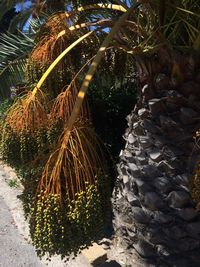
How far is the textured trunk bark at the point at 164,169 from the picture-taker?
3441 mm

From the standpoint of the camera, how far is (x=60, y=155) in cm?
314

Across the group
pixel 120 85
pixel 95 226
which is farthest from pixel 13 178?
pixel 95 226

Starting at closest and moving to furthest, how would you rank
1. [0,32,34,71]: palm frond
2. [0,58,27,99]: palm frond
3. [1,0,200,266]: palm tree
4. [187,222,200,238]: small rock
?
[1,0,200,266]: palm tree → [187,222,200,238]: small rock → [0,58,27,99]: palm frond → [0,32,34,71]: palm frond

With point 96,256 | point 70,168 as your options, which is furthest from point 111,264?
point 70,168

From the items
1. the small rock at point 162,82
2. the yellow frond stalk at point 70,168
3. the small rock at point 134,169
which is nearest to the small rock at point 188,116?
the small rock at point 162,82

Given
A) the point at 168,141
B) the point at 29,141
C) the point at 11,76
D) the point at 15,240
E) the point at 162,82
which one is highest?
the point at 11,76

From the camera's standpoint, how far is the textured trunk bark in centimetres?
344

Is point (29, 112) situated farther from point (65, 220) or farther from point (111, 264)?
point (111, 264)

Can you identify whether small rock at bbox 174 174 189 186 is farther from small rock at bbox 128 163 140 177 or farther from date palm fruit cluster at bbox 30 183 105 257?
date palm fruit cluster at bbox 30 183 105 257

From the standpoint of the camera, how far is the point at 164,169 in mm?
3572

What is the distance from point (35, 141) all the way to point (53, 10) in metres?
1.81

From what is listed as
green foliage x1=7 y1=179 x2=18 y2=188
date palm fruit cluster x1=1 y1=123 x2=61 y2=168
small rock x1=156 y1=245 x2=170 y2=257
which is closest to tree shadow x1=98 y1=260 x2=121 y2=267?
small rock x1=156 y1=245 x2=170 y2=257

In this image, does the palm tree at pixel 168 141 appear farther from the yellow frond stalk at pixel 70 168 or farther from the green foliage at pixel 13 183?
the green foliage at pixel 13 183

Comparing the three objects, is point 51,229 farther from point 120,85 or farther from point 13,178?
point 13,178
